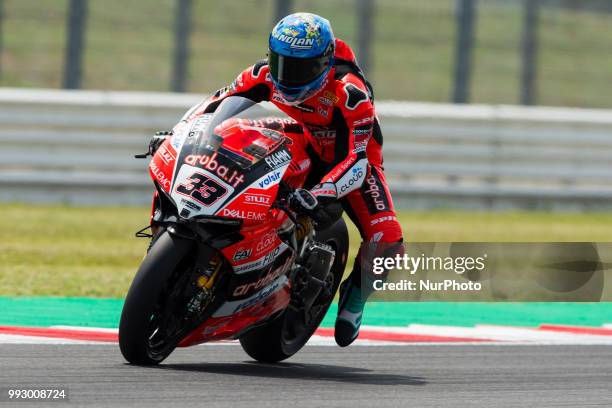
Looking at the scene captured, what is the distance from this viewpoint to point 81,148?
14.7 meters

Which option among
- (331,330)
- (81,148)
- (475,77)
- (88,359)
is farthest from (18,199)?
(88,359)

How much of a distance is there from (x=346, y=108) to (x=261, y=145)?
625 millimetres

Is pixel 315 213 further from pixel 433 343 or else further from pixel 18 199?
pixel 18 199

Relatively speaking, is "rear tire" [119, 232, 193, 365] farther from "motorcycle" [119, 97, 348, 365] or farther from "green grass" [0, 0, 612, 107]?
"green grass" [0, 0, 612, 107]

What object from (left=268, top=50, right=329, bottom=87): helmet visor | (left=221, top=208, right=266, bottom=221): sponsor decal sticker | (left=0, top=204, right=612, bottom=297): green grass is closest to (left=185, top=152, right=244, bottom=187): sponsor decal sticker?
(left=221, top=208, right=266, bottom=221): sponsor decal sticker

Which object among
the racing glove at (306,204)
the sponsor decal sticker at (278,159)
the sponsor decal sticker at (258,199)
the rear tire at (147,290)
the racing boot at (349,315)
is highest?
the sponsor decal sticker at (278,159)

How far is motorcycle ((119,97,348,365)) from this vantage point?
5.87 m

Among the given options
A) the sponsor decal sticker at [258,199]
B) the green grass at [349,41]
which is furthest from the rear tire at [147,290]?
the green grass at [349,41]

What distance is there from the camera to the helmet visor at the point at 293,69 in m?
6.62

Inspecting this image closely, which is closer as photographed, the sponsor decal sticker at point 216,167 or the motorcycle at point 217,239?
the motorcycle at point 217,239

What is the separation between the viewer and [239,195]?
6051 mm

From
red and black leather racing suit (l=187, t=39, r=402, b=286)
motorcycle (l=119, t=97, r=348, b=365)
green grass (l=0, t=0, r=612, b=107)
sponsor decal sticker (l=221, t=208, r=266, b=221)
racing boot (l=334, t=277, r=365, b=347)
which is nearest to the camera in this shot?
motorcycle (l=119, t=97, r=348, b=365)

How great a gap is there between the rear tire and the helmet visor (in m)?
1.19

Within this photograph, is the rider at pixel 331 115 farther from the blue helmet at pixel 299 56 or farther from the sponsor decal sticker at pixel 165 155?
the sponsor decal sticker at pixel 165 155
